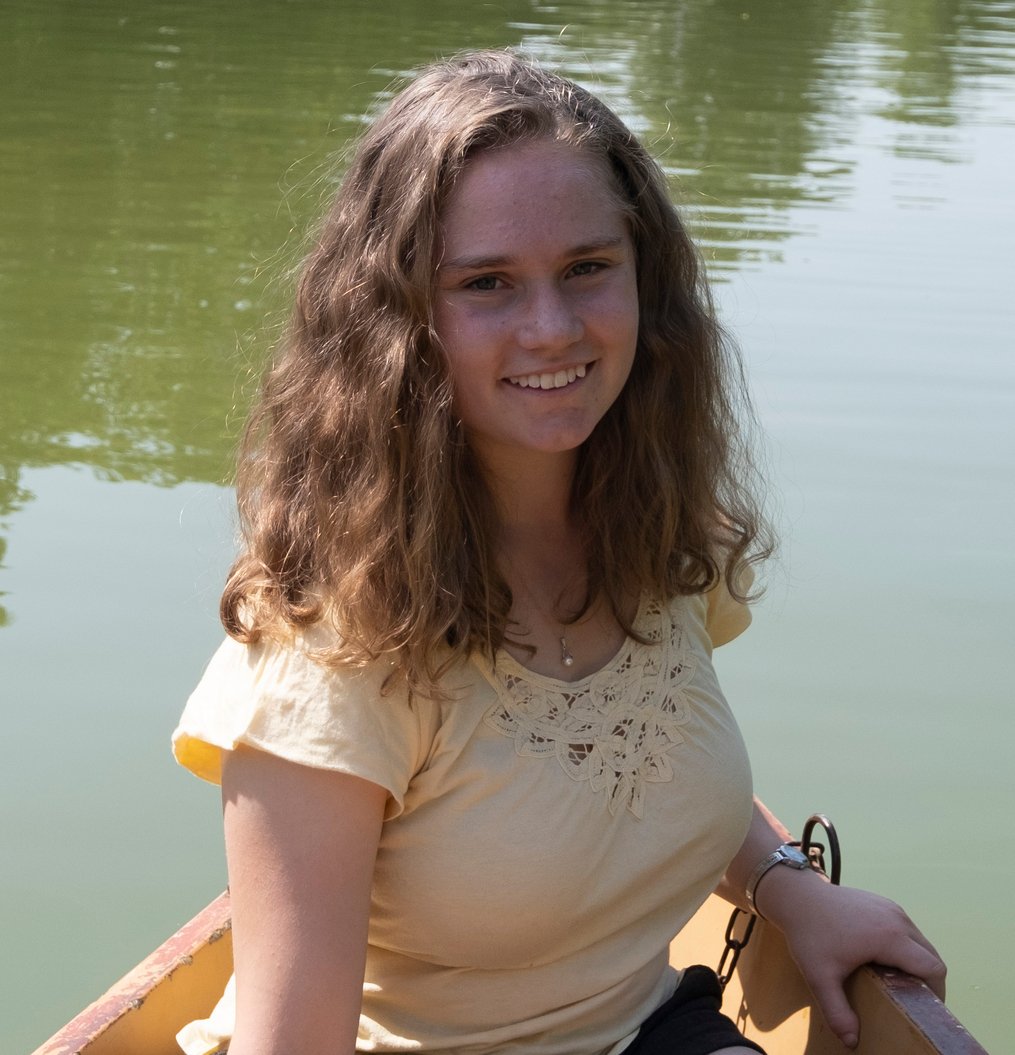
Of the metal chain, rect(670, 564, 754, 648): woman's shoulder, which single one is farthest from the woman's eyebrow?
the metal chain

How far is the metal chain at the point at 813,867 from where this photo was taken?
1.98 meters

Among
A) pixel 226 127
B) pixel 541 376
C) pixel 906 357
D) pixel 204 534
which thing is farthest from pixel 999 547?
pixel 226 127

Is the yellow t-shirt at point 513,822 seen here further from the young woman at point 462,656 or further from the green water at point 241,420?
the green water at point 241,420

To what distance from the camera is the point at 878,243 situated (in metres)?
8.15

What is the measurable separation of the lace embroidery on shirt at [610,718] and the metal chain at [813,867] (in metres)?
0.34

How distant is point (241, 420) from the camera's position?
522 centimetres

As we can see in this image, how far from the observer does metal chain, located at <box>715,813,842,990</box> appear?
1977 millimetres

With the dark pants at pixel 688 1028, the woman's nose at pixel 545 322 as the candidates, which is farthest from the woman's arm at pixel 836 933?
the woman's nose at pixel 545 322

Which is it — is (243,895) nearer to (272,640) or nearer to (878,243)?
(272,640)

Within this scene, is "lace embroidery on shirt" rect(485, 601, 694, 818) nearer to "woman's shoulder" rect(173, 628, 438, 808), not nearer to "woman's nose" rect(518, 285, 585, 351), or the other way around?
"woman's shoulder" rect(173, 628, 438, 808)

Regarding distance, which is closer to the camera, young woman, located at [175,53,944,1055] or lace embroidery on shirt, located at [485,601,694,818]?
young woman, located at [175,53,944,1055]

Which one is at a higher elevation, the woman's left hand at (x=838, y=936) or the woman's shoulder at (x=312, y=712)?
the woman's shoulder at (x=312, y=712)

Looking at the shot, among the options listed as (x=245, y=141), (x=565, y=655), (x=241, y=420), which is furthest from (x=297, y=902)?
(x=245, y=141)

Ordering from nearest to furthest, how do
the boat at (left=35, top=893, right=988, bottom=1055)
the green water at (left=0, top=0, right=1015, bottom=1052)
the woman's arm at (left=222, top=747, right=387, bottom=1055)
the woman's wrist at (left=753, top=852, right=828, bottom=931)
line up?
1. the woman's arm at (left=222, top=747, right=387, bottom=1055)
2. the boat at (left=35, top=893, right=988, bottom=1055)
3. the woman's wrist at (left=753, top=852, right=828, bottom=931)
4. the green water at (left=0, top=0, right=1015, bottom=1052)
